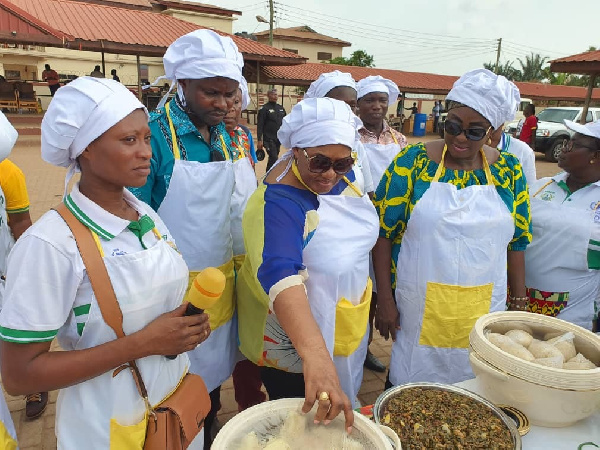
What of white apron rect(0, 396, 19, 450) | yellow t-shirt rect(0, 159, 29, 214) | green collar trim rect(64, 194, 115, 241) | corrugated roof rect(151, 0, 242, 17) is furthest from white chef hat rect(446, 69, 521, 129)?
corrugated roof rect(151, 0, 242, 17)

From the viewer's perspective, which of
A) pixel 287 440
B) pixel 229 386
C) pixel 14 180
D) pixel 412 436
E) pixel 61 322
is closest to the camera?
pixel 287 440

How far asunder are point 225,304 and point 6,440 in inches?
41.6

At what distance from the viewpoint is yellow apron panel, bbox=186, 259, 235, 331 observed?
2283 mm

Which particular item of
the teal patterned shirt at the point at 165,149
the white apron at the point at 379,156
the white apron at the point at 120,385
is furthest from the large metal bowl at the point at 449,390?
the white apron at the point at 379,156

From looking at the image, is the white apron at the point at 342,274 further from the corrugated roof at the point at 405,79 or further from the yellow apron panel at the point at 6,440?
the corrugated roof at the point at 405,79

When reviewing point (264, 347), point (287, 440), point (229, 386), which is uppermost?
point (287, 440)

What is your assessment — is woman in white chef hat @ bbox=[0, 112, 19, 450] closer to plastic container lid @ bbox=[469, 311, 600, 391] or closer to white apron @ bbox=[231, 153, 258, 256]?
white apron @ bbox=[231, 153, 258, 256]

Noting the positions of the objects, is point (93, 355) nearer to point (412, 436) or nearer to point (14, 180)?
point (412, 436)

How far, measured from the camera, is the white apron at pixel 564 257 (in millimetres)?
2289

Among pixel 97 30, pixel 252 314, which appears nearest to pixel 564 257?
pixel 252 314

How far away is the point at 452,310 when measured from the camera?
7.02 feet

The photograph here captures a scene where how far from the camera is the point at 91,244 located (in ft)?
4.25

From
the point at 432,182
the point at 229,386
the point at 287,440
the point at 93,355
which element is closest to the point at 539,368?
the point at 287,440

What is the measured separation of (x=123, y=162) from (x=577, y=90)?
3626cm
